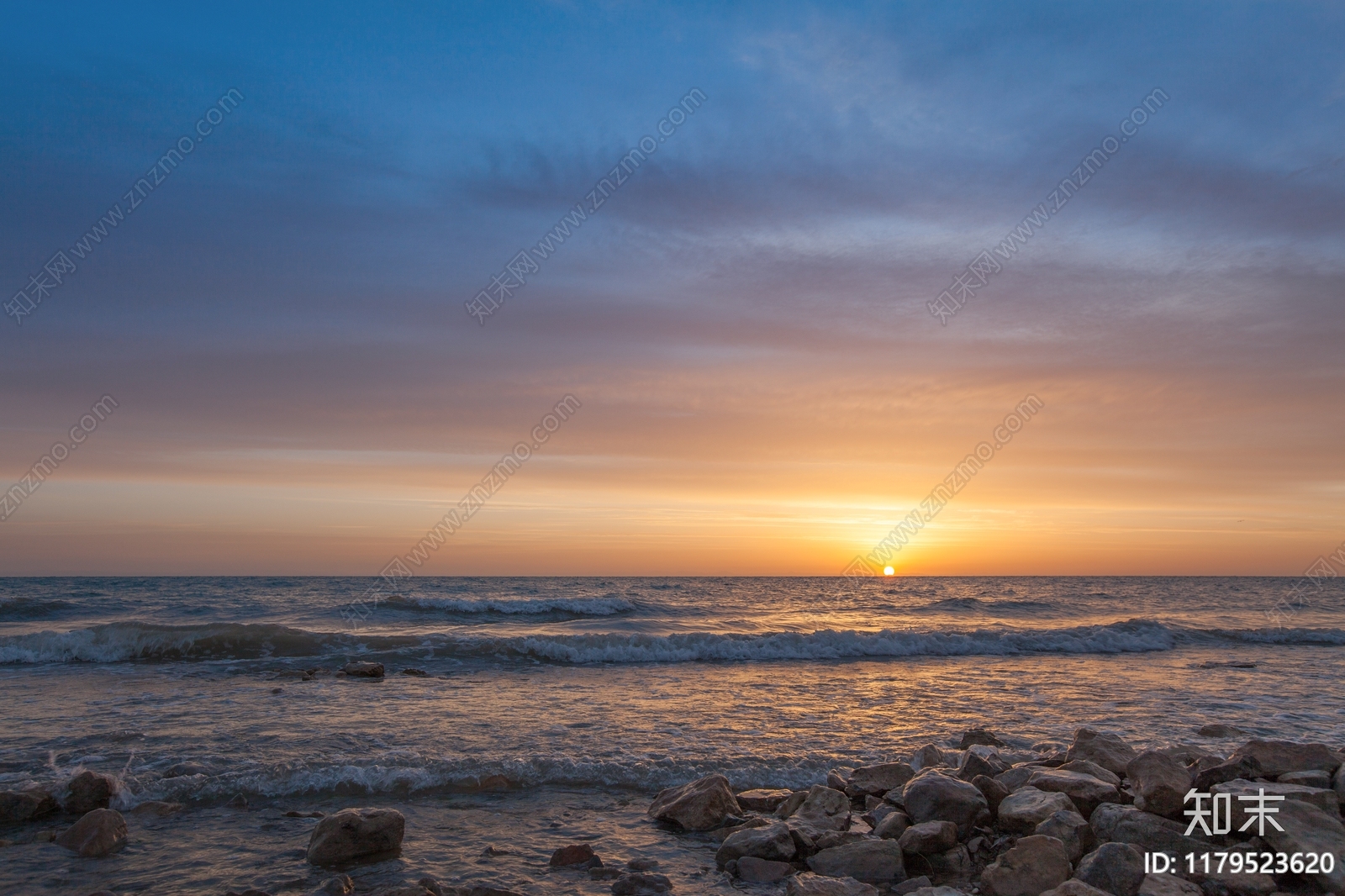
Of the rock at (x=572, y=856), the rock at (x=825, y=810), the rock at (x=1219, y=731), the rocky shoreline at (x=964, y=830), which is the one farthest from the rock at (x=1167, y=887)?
the rock at (x=1219, y=731)

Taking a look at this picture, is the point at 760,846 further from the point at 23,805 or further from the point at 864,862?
the point at 23,805

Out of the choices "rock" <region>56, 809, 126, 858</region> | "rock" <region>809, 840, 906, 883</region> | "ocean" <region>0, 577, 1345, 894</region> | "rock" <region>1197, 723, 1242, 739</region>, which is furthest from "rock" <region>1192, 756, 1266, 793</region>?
"rock" <region>56, 809, 126, 858</region>

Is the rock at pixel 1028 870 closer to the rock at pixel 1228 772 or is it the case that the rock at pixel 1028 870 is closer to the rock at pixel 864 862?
the rock at pixel 864 862

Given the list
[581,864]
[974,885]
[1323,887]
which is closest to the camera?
[1323,887]

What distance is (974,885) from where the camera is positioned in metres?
6.11

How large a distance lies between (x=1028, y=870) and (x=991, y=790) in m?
1.71

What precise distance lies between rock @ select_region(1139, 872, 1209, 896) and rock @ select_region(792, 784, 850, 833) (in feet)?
8.23

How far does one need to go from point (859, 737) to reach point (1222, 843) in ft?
17.5

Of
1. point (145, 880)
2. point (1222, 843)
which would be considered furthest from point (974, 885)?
point (145, 880)

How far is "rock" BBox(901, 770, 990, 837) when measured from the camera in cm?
700

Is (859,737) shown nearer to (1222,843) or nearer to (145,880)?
(1222,843)

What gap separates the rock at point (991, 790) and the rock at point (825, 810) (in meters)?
1.30

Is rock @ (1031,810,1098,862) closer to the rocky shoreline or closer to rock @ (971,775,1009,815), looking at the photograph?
the rocky shoreline

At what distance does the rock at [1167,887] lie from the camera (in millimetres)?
5362
